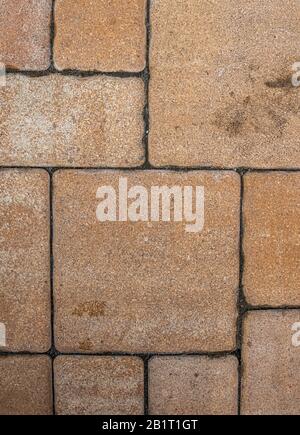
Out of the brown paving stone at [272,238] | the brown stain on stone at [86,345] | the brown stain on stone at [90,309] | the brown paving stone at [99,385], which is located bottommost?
the brown paving stone at [99,385]

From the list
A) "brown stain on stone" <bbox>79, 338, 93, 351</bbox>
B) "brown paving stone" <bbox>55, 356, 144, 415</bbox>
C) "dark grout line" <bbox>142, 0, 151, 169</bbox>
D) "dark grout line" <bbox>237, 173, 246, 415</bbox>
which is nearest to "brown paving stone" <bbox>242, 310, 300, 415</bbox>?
"dark grout line" <bbox>237, 173, 246, 415</bbox>

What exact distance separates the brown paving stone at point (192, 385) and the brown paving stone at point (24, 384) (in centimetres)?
27

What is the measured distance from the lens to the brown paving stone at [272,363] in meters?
1.26

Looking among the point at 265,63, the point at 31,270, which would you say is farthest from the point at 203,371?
the point at 265,63

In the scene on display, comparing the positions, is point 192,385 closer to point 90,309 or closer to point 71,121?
point 90,309

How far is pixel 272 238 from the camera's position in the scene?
1.23 m

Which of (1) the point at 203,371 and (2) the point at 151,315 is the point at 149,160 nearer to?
(2) the point at 151,315

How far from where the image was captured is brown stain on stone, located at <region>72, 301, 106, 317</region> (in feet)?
4.08

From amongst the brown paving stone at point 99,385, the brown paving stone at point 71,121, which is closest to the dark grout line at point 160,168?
the brown paving stone at point 71,121

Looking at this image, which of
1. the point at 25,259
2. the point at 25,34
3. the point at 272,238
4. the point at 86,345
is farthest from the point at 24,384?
the point at 25,34

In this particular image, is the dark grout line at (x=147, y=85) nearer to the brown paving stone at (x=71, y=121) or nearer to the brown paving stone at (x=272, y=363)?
the brown paving stone at (x=71, y=121)

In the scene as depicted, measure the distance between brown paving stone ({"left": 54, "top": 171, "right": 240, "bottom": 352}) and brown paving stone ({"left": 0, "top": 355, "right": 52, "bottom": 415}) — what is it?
0.08 meters

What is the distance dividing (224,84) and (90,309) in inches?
25.3
